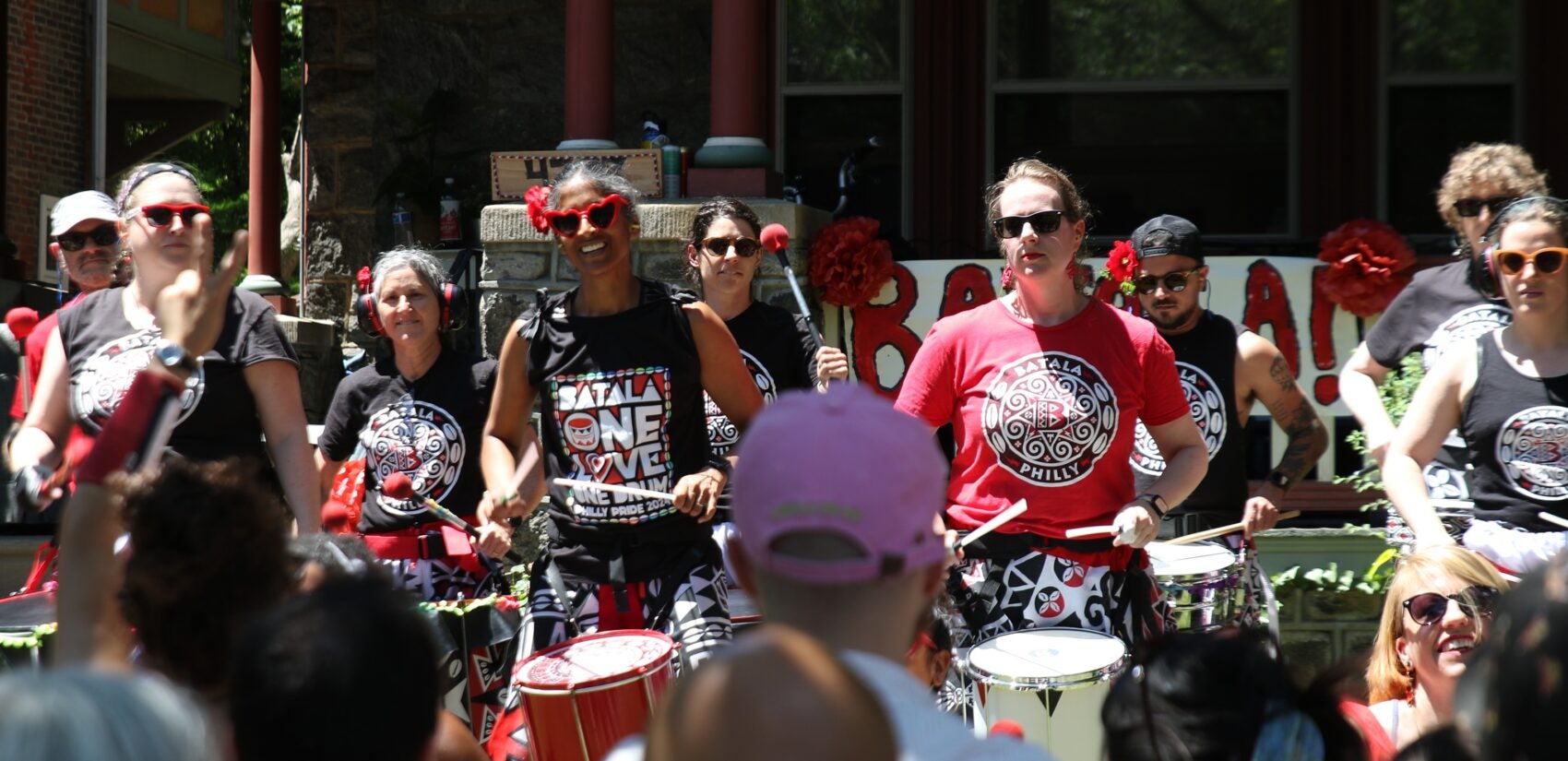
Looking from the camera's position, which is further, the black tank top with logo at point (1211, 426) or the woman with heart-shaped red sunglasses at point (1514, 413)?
the black tank top with logo at point (1211, 426)

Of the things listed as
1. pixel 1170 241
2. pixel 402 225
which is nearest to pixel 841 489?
pixel 1170 241

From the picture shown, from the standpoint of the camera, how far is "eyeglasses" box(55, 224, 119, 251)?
242 inches

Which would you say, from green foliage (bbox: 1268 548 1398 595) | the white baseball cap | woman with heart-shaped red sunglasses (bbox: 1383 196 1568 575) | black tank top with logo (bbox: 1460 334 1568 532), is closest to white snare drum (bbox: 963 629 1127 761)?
woman with heart-shaped red sunglasses (bbox: 1383 196 1568 575)

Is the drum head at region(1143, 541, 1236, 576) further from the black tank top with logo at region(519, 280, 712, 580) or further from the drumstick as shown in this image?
the black tank top with logo at region(519, 280, 712, 580)

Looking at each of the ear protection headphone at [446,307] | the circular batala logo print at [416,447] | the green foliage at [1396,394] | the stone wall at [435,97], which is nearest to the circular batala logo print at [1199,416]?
the green foliage at [1396,394]

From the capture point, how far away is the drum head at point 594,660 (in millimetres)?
3975

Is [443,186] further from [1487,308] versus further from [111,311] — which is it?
[1487,308]

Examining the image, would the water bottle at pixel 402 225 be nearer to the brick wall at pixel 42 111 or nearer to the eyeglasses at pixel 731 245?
the eyeglasses at pixel 731 245

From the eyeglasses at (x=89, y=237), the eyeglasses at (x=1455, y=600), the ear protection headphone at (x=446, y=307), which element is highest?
the eyeglasses at (x=89, y=237)

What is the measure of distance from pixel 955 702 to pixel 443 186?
5632 millimetres

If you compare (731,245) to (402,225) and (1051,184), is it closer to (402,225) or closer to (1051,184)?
(1051,184)

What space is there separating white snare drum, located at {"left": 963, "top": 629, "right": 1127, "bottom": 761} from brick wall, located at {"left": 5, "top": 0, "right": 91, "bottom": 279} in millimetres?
10022

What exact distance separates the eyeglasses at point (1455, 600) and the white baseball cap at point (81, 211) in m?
4.57

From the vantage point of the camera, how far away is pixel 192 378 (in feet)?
14.2
